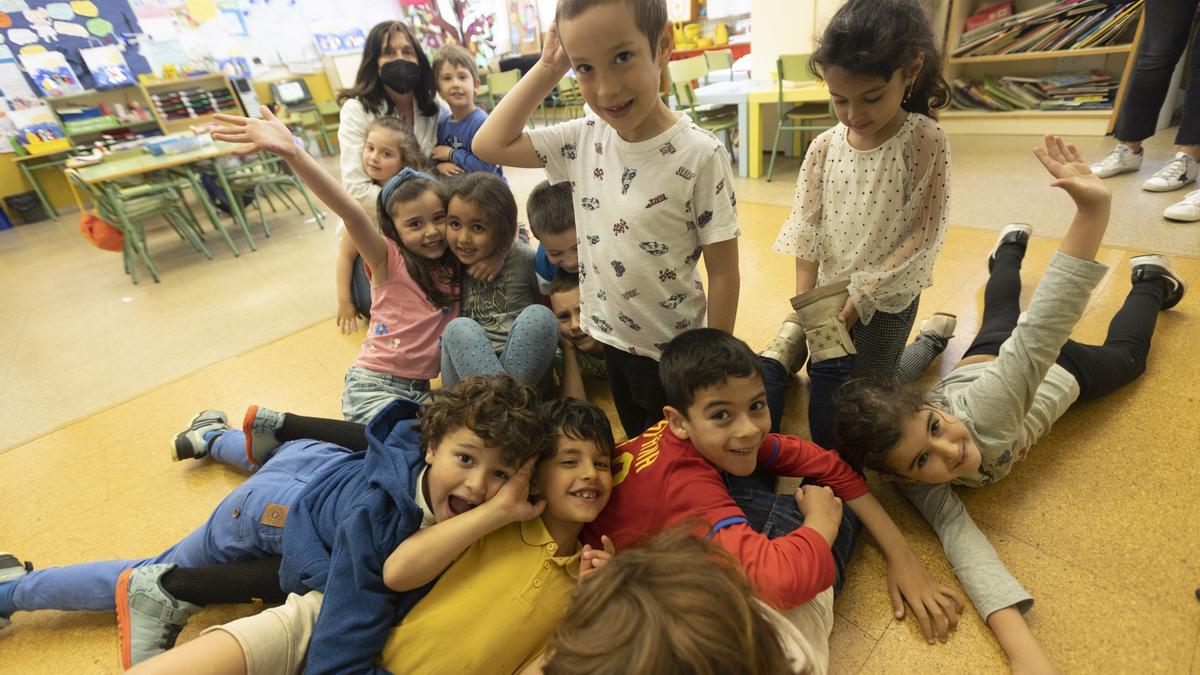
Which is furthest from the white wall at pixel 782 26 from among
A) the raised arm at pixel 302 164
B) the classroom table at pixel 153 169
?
the classroom table at pixel 153 169

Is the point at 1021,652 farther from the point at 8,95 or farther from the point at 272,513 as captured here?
the point at 8,95

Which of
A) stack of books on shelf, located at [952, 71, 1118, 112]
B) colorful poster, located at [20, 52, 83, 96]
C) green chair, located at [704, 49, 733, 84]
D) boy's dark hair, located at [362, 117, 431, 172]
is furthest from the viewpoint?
colorful poster, located at [20, 52, 83, 96]

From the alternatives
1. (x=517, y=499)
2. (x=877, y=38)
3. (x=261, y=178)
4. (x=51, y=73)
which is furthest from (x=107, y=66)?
(x=877, y=38)

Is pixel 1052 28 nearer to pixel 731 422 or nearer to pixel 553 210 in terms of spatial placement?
pixel 553 210

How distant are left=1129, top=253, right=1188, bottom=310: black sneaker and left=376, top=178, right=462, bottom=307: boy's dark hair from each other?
206cm

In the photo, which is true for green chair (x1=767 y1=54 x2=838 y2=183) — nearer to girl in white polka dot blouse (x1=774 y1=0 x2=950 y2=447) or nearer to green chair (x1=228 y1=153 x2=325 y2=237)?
girl in white polka dot blouse (x1=774 y1=0 x2=950 y2=447)

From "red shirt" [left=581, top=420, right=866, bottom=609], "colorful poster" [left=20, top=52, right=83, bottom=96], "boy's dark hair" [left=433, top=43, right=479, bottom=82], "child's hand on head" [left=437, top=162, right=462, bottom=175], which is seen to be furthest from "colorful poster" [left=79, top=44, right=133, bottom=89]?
"red shirt" [left=581, top=420, right=866, bottom=609]

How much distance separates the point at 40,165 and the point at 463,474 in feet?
25.3

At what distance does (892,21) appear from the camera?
106 centimetres

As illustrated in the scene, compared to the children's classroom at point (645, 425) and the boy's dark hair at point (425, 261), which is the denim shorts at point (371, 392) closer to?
the children's classroom at point (645, 425)

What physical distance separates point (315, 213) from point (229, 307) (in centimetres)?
170

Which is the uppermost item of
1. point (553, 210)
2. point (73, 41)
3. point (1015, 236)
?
point (73, 41)

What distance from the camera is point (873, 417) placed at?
1.10 meters

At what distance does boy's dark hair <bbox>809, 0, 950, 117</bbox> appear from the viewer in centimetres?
106
